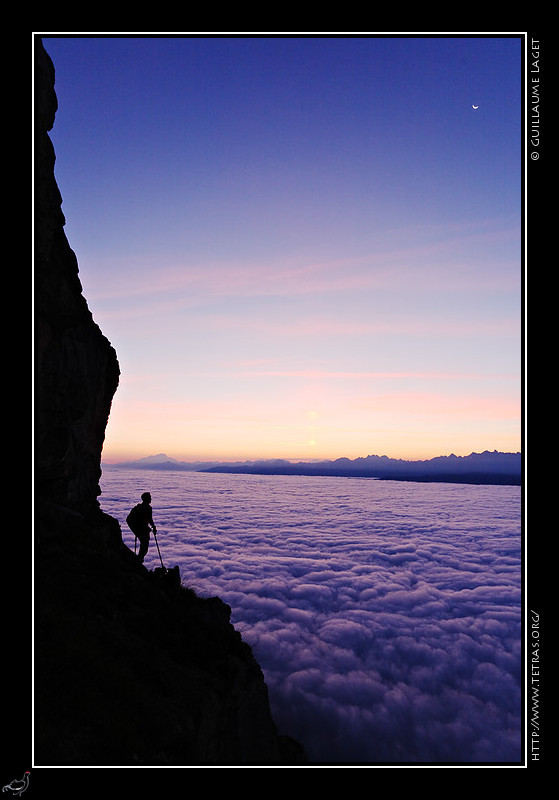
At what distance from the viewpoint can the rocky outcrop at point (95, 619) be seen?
651cm

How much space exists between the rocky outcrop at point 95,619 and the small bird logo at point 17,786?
0.18 meters

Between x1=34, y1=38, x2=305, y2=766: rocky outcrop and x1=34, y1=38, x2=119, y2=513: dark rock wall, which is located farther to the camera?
x1=34, y1=38, x2=119, y2=513: dark rock wall

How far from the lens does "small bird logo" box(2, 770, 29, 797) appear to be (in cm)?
528

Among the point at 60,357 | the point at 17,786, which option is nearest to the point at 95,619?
the point at 17,786

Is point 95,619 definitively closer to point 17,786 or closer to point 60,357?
point 17,786

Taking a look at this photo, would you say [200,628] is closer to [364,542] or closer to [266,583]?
[266,583]

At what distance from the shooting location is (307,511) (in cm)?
19438

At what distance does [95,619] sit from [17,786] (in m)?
3.76

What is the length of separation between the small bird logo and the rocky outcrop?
7.3 inches

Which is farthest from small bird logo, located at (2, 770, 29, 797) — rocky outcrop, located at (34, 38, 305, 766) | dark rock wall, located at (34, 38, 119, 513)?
dark rock wall, located at (34, 38, 119, 513)

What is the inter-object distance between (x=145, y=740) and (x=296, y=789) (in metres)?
2.75

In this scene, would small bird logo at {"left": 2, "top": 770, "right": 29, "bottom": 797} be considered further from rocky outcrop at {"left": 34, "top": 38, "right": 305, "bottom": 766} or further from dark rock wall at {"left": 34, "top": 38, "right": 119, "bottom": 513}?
dark rock wall at {"left": 34, "top": 38, "right": 119, "bottom": 513}

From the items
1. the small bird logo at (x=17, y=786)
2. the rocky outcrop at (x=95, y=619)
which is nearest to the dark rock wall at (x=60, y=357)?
the rocky outcrop at (x=95, y=619)

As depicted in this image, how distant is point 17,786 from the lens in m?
5.33
